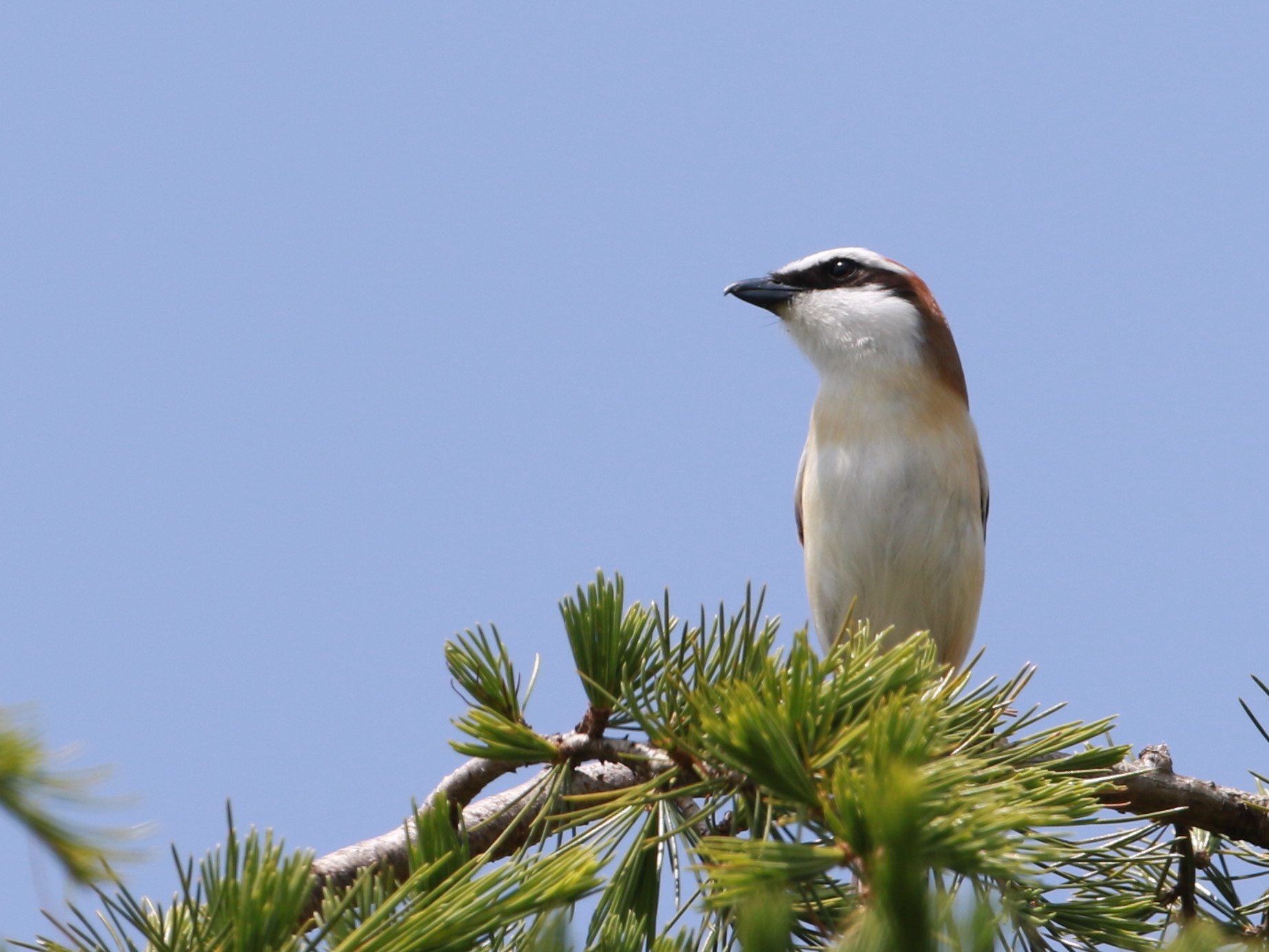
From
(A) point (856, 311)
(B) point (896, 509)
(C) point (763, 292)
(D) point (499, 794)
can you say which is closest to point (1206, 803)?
(D) point (499, 794)

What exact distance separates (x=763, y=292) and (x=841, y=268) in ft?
1.44

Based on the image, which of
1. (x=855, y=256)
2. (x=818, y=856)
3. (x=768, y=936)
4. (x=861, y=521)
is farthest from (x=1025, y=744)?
(x=855, y=256)

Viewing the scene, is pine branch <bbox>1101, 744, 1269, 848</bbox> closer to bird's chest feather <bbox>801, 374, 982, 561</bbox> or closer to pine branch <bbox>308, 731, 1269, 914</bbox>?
pine branch <bbox>308, 731, 1269, 914</bbox>

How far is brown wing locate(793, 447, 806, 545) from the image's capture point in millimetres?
5883

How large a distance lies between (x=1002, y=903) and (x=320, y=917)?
952 mm

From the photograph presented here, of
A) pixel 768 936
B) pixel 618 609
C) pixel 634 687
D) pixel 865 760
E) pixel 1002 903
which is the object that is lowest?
pixel 1002 903

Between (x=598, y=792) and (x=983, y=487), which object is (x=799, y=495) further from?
(x=598, y=792)

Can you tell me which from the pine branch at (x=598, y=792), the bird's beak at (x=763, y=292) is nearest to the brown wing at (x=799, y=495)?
the bird's beak at (x=763, y=292)

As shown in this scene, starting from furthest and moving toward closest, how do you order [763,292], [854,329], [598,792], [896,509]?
[763,292], [854,329], [896,509], [598,792]

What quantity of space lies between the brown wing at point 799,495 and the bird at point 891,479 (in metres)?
0.10

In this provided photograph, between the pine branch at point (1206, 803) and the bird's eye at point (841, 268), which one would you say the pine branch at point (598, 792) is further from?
the bird's eye at point (841, 268)

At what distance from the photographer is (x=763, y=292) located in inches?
235

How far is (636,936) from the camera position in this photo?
174cm

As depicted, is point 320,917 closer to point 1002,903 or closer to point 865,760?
point 865,760
